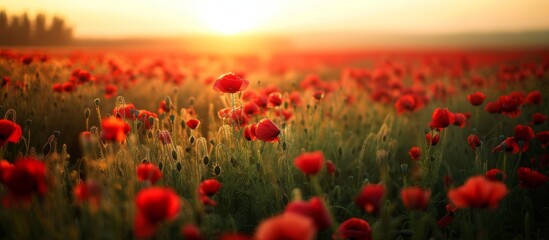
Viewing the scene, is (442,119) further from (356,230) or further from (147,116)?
(147,116)

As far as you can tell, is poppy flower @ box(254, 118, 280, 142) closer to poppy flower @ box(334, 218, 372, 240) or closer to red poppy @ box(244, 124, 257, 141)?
red poppy @ box(244, 124, 257, 141)

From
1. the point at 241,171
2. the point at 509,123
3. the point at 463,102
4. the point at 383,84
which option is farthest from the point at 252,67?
the point at 241,171

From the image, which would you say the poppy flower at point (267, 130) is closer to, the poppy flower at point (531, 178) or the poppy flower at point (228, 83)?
the poppy flower at point (228, 83)

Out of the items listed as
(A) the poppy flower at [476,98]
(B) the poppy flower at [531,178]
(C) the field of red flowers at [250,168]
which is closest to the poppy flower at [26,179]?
(C) the field of red flowers at [250,168]

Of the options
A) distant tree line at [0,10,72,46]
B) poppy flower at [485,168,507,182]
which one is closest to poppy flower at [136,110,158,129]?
poppy flower at [485,168,507,182]

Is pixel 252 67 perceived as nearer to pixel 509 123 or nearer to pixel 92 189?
pixel 509 123

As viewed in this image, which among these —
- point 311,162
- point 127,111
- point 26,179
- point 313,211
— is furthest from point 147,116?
point 313,211
